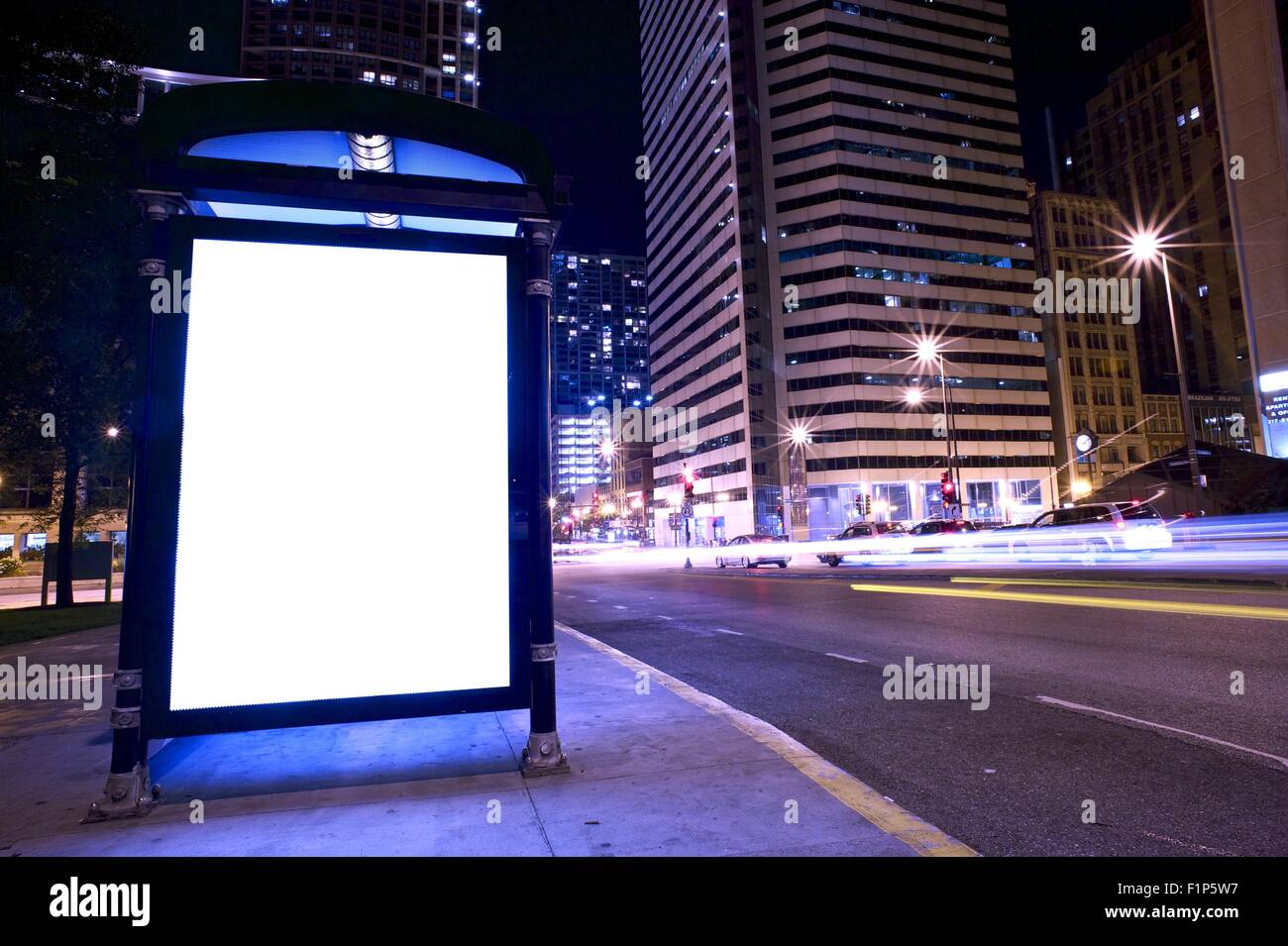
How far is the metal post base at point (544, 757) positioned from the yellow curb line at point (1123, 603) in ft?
38.3

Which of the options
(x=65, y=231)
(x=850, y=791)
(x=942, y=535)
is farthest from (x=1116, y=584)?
(x=65, y=231)

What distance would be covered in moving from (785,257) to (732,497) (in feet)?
97.2

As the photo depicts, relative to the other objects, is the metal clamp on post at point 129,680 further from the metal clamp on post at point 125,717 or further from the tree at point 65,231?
the tree at point 65,231

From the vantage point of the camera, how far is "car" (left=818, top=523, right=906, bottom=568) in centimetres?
3284

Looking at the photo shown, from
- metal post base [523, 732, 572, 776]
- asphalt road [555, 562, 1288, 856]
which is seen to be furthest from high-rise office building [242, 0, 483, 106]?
metal post base [523, 732, 572, 776]

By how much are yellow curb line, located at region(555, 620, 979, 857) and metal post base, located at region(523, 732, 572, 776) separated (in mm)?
1517

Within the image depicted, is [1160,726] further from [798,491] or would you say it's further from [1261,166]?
[798,491]

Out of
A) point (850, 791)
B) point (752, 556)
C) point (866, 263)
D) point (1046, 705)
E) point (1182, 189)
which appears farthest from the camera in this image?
point (1182, 189)

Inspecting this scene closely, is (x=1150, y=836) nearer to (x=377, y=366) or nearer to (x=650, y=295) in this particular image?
(x=377, y=366)

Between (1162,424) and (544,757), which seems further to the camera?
(1162,424)

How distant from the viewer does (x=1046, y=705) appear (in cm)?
616

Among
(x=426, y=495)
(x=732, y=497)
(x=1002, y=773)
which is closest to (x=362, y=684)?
(x=426, y=495)

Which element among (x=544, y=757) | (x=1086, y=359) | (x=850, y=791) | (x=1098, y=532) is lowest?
(x=850, y=791)

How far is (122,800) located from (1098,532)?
25848 mm
